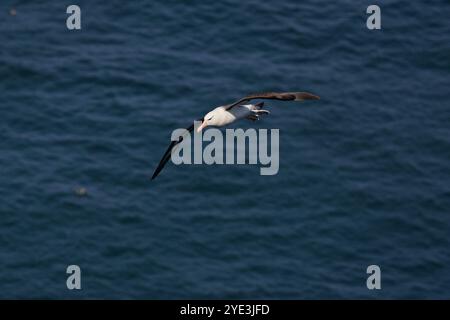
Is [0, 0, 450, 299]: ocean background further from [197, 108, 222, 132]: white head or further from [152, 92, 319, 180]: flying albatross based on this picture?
[197, 108, 222, 132]: white head

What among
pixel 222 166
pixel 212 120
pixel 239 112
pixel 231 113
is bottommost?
pixel 212 120

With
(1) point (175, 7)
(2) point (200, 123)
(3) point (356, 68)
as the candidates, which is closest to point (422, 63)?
(3) point (356, 68)

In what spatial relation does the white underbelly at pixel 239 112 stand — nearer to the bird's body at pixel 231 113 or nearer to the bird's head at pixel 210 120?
A: the bird's body at pixel 231 113

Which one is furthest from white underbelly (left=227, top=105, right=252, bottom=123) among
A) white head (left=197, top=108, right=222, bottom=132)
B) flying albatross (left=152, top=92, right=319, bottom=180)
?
white head (left=197, top=108, right=222, bottom=132)

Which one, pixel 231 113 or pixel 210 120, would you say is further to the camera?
pixel 231 113

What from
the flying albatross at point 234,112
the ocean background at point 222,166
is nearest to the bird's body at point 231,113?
the flying albatross at point 234,112

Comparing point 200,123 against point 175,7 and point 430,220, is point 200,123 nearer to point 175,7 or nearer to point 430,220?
point 430,220

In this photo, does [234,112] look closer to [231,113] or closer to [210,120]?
[231,113]

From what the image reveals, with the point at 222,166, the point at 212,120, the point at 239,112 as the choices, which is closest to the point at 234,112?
the point at 239,112
